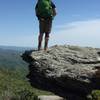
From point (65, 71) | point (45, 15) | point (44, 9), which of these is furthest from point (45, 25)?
point (65, 71)

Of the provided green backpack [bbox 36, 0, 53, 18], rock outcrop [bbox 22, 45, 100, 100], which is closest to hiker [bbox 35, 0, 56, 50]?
green backpack [bbox 36, 0, 53, 18]

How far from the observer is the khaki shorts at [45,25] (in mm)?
16250

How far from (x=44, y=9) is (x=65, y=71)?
9.58 ft

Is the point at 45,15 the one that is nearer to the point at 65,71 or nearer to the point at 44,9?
the point at 44,9

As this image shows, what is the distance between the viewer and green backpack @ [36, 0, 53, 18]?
15.8 m

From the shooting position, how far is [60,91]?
1536 centimetres

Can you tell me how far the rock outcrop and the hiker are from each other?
75cm

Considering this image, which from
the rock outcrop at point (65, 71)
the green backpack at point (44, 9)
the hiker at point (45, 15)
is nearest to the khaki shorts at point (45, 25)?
the hiker at point (45, 15)

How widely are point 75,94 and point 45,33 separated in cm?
317

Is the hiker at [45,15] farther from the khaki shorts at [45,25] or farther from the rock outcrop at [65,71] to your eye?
the rock outcrop at [65,71]

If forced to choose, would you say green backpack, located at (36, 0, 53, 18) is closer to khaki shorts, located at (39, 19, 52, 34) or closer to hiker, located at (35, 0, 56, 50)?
hiker, located at (35, 0, 56, 50)

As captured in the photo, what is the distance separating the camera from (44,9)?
52.1ft

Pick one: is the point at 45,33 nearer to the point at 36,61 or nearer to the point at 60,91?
the point at 36,61

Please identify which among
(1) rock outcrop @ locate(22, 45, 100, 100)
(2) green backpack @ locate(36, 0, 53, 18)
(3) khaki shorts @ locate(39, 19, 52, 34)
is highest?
(2) green backpack @ locate(36, 0, 53, 18)
